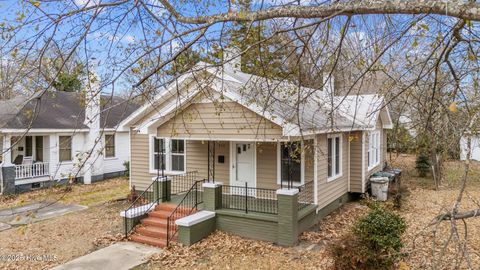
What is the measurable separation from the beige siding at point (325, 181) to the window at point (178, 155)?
5.16 metres

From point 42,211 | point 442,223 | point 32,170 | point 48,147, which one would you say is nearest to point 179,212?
point 42,211

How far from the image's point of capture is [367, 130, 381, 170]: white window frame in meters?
16.0

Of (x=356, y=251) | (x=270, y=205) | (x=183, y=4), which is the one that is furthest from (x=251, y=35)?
(x=270, y=205)

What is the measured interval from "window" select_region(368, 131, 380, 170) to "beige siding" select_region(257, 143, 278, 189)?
21.7 feet

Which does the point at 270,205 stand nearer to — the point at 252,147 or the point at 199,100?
the point at 252,147

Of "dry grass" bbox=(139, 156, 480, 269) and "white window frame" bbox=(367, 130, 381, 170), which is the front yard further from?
"white window frame" bbox=(367, 130, 381, 170)

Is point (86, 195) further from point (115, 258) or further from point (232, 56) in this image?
point (232, 56)

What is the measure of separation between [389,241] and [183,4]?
5.59m

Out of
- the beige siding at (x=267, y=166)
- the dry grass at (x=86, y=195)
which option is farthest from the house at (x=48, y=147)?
the beige siding at (x=267, y=166)

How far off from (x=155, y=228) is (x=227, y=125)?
350 cm

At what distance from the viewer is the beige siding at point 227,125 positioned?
905 cm

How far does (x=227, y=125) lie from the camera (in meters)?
9.67

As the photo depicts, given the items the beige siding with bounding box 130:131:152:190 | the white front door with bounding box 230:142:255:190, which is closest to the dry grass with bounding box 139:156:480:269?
the white front door with bounding box 230:142:255:190

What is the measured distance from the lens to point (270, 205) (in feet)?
33.7
